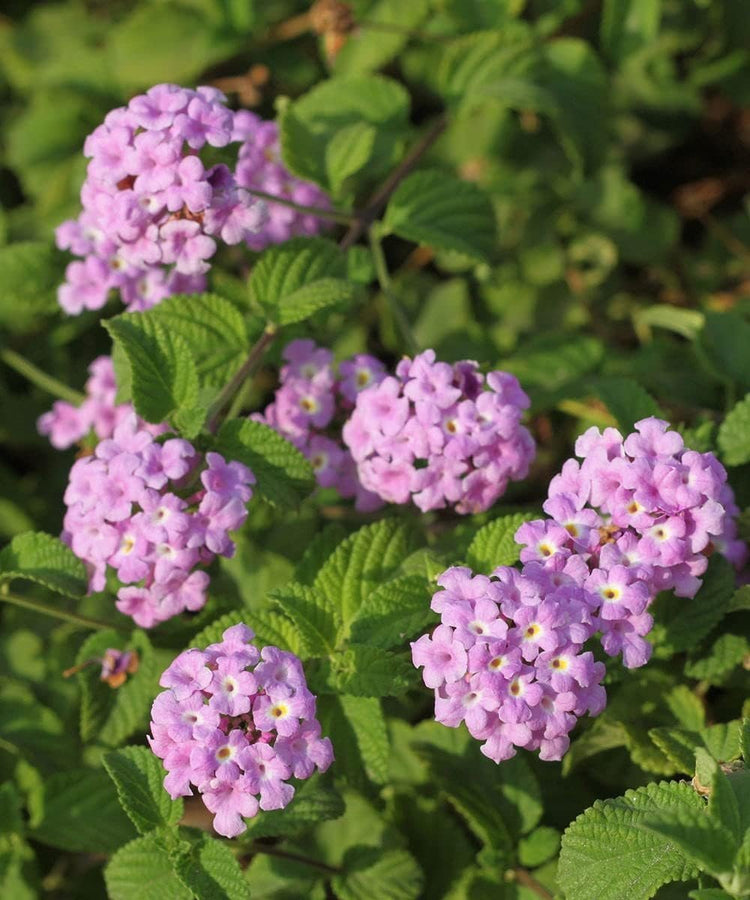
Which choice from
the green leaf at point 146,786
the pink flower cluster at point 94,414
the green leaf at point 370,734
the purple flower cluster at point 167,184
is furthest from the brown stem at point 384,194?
the green leaf at point 146,786

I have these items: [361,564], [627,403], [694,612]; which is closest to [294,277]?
[361,564]

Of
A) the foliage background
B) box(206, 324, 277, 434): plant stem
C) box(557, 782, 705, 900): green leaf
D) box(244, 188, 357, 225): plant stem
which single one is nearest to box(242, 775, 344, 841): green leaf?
the foliage background

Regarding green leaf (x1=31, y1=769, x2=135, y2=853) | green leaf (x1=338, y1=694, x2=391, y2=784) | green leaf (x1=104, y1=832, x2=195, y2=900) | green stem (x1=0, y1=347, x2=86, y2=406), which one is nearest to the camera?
green leaf (x1=104, y1=832, x2=195, y2=900)

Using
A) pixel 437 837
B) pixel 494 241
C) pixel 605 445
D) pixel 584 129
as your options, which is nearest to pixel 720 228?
pixel 584 129

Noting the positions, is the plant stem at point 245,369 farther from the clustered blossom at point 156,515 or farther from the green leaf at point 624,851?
the green leaf at point 624,851

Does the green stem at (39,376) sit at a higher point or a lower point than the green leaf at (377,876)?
higher

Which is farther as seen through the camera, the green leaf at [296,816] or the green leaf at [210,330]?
the green leaf at [210,330]

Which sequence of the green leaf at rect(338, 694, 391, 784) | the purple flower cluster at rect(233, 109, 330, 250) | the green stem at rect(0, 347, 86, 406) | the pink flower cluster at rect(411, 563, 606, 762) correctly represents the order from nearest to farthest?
the pink flower cluster at rect(411, 563, 606, 762)
the green leaf at rect(338, 694, 391, 784)
the purple flower cluster at rect(233, 109, 330, 250)
the green stem at rect(0, 347, 86, 406)

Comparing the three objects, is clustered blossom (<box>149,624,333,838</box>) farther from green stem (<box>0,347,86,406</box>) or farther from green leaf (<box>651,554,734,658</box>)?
green stem (<box>0,347,86,406</box>)
